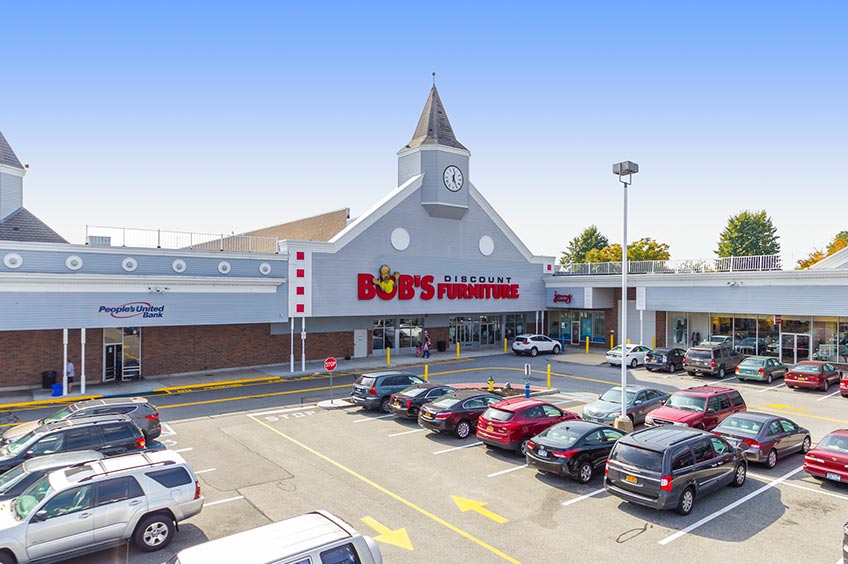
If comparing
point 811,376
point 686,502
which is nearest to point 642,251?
point 811,376

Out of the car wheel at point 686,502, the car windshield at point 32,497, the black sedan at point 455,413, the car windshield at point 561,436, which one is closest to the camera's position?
the car windshield at point 32,497

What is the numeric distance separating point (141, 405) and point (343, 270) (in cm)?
1744

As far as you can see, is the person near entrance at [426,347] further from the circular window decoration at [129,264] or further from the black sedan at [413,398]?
the circular window decoration at [129,264]

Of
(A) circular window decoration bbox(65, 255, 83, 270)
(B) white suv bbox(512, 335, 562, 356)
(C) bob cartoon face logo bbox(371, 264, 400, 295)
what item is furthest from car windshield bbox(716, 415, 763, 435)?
(A) circular window decoration bbox(65, 255, 83, 270)

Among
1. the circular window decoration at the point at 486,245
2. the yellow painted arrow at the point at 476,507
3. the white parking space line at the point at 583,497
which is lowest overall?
the white parking space line at the point at 583,497

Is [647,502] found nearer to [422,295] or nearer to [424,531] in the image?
[424,531]

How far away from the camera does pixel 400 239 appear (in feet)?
120

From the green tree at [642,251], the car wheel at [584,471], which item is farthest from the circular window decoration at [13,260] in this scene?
the green tree at [642,251]

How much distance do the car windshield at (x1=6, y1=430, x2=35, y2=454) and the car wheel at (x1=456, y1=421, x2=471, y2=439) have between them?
11.8 m

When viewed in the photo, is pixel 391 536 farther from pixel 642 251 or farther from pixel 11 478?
pixel 642 251

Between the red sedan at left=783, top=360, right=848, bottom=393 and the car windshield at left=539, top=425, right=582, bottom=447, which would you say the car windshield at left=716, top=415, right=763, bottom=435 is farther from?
the red sedan at left=783, top=360, right=848, bottom=393

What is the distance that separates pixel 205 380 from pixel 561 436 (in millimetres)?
21239

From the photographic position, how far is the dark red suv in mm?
17469

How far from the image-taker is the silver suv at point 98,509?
9156mm
